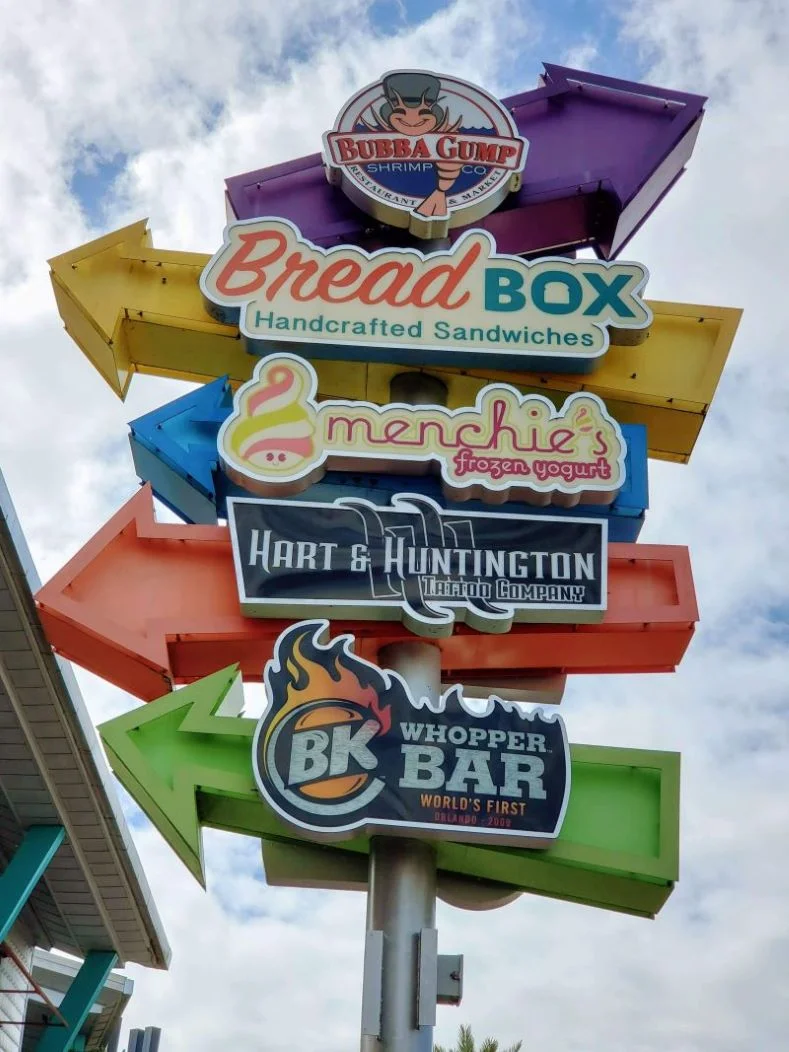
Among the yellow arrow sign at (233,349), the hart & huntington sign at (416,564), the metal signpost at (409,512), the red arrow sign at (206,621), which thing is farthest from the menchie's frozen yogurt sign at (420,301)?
the red arrow sign at (206,621)

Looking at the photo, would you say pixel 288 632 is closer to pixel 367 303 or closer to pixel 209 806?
pixel 209 806

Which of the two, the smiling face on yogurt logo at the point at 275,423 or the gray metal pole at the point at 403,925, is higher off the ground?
the smiling face on yogurt logo at the point at 275,423

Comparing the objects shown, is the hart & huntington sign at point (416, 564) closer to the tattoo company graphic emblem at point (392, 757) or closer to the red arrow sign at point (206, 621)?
the red arrow sign at point (206, 621)

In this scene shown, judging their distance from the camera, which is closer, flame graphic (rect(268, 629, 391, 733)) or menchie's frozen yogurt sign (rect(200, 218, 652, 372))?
flame graphic (rect(268, 629, 391, 733))

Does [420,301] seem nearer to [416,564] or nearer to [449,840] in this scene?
[416,564]

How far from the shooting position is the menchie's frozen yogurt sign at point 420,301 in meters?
11.6

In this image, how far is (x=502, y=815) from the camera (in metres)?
9.08

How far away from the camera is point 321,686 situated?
9508 mm

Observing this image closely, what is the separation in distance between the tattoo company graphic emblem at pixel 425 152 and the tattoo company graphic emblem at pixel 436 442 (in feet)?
8.13

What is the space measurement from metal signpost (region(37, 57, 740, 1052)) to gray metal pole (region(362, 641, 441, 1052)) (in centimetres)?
2

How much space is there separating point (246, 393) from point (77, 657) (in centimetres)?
269

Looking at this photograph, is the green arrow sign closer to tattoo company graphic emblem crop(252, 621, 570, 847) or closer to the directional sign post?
the directional sign post

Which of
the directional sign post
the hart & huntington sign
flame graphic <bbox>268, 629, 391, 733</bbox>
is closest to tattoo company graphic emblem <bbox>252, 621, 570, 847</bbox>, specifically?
flame graphic <bbox>268, 629, 391, 733</bbox>

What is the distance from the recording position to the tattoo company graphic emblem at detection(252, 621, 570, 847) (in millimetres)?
9023
